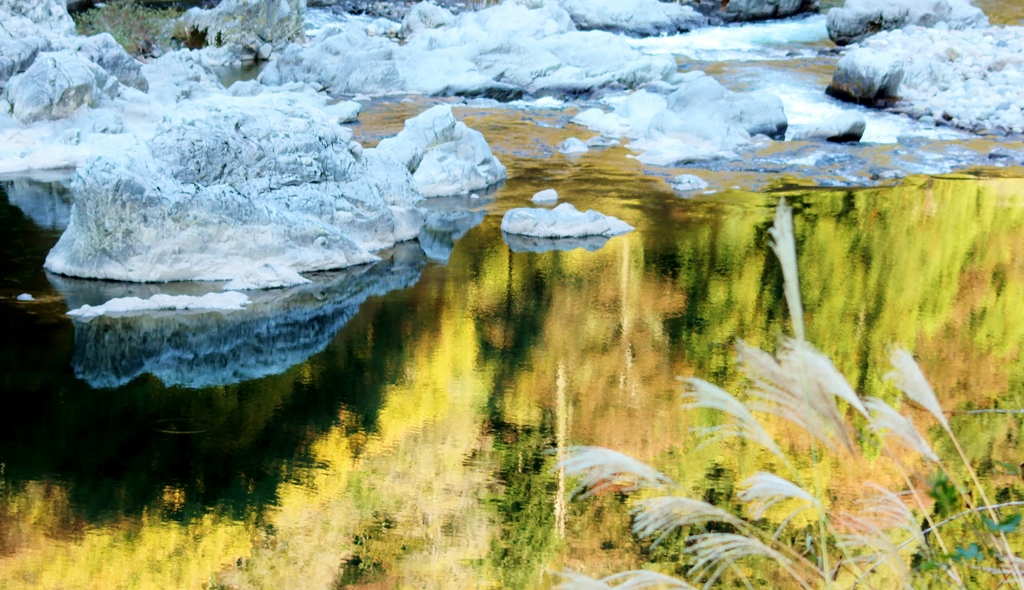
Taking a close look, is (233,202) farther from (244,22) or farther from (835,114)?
(244,22)

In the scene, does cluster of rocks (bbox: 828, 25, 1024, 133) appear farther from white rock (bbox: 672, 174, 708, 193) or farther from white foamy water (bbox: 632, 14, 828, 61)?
white rock (bbox: 672, 174, 708, 193)

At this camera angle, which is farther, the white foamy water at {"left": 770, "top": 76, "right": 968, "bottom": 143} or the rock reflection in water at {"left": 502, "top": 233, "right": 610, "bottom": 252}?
the white foamy water at {"left": 770, "top": 76, "right": 968, "bottom": 143}

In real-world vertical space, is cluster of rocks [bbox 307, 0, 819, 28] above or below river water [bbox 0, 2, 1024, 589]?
above

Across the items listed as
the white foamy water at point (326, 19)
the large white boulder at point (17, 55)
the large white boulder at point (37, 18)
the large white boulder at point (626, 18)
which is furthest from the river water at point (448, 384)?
the white foamy water at point (326, 19)

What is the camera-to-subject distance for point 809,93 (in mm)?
16922

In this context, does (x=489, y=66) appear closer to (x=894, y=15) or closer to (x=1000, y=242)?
(x=894, y=15)

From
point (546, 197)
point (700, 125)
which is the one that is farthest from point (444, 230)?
point (700, 125)

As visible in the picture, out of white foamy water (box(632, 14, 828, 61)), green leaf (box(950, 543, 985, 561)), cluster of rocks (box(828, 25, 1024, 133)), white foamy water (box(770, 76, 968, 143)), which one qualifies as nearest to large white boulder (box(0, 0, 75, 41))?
white foamy water (box(632, 14, 828, 61))

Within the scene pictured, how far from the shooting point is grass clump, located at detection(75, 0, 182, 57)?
2017cm

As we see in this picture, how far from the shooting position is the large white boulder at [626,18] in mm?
24562

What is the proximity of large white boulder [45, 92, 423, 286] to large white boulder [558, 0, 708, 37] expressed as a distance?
53.2 feet

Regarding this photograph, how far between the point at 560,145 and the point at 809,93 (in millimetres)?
5483

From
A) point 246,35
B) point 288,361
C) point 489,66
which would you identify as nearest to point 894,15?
point 489,66

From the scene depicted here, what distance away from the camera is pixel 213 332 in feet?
22.2
